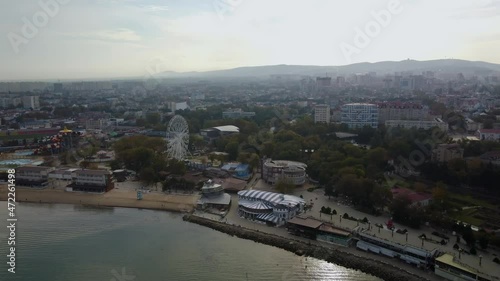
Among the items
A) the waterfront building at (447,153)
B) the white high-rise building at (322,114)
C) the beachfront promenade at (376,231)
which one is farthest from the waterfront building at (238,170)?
the white high-rise building at (322,114)

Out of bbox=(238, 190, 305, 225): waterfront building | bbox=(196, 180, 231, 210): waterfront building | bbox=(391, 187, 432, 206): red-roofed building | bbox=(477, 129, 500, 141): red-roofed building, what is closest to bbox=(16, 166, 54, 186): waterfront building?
bbox=(196, 180, 231, 210): waterfront building

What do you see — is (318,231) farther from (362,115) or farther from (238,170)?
(362,115)

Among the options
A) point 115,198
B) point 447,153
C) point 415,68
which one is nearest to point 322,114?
point 447,153

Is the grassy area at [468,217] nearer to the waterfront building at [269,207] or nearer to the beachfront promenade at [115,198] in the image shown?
the waterfront building at [269,207]

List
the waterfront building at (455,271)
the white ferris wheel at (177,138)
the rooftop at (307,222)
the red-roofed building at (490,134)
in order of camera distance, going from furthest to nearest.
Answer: the red-roofed building at (490,134), the white ferris wheel at (177,138), the rooftop at (307,222), the waterfront building at (455,271)

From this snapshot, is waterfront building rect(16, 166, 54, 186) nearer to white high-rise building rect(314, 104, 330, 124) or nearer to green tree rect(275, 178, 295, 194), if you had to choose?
green tree rect(275, 178, 295, 194)

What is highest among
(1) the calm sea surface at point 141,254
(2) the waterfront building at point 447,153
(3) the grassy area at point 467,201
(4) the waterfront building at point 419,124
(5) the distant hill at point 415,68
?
(5) the distant hill at point 415,68

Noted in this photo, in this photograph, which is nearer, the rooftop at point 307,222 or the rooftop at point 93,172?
the rooftop at point 307,222

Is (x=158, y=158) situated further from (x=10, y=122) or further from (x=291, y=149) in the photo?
(x=10, y=122)
